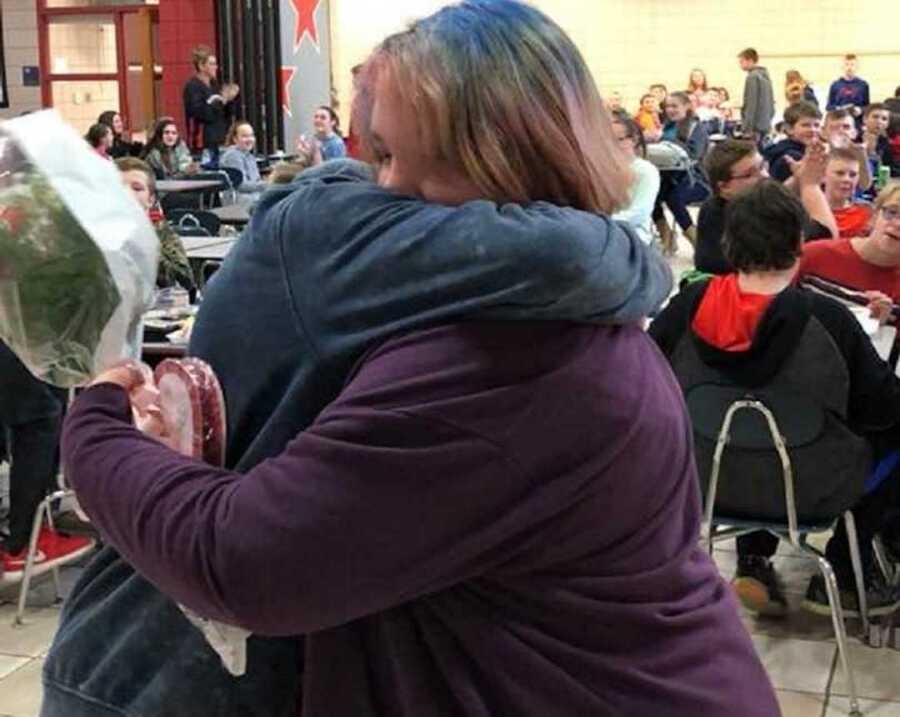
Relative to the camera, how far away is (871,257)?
3791mm

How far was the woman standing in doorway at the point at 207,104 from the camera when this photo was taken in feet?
40.2

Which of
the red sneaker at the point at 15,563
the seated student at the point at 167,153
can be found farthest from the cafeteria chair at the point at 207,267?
the seated student at the point at 167,153

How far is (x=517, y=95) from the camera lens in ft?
3.15

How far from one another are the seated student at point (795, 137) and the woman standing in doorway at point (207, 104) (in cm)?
609

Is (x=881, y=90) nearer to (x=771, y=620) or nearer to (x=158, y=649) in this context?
(x=771, y=620)

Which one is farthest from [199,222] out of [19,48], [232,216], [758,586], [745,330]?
[19,48]

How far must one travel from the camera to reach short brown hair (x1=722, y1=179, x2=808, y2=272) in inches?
123

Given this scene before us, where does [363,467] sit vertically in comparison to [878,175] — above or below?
above

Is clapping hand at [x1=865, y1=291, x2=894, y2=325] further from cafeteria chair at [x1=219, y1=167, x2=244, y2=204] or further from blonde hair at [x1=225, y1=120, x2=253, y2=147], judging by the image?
blonde hair at [x1=225, y1=120, x2=253, y2=147]

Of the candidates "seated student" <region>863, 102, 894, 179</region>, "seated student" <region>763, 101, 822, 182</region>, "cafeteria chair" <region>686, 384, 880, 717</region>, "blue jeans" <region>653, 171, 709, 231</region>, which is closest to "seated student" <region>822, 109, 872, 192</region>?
"seated student" <region>763, 101, 822, 182</region>

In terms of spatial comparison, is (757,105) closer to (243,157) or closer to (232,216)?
(243,157)

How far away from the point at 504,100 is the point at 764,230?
2.30 m

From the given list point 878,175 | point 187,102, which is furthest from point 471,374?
point 187,102

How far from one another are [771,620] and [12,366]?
6.80 feet
